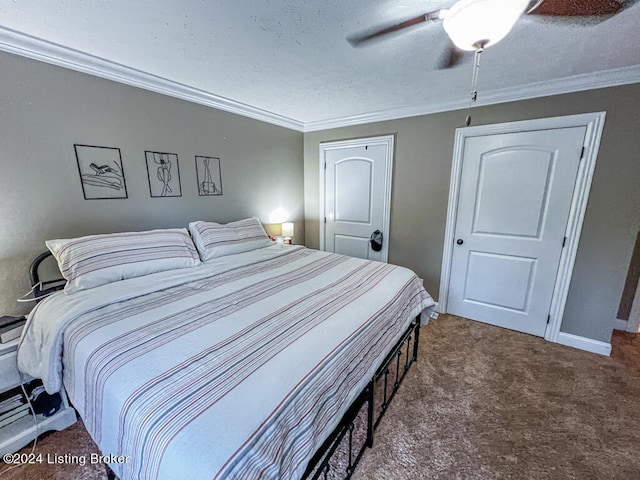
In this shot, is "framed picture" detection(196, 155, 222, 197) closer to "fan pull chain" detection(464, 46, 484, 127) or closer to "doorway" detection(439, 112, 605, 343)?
"fan pull chain" detection(464, 46, 484, 127)

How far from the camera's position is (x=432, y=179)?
9.33 ft

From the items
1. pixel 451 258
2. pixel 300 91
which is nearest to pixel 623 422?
pixel 451 258

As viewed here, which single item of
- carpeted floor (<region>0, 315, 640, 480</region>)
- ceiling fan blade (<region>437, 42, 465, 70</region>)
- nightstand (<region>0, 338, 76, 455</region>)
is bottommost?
carpeted floor (<region>0, 315, 640, 480</region>)

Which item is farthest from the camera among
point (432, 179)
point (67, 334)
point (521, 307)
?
point (432, 179)

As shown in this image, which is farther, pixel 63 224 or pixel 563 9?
pixel 63 224

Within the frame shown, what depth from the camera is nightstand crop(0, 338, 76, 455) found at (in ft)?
4.45

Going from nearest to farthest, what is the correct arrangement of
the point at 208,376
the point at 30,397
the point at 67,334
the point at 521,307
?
the point at 208,376
the point at 67,334
the point at 30,397
the point at 521,307

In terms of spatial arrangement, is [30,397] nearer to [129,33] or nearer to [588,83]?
[129,33]

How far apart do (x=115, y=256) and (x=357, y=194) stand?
8.47 ft

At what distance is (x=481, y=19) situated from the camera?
3.42ft

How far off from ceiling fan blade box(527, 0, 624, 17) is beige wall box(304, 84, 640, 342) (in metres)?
1.11

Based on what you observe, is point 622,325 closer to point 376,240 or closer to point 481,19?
point 376,240

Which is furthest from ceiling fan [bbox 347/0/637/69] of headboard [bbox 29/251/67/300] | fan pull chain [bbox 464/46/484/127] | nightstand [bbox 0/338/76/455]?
nightstand [bbox 0/338/76/455]

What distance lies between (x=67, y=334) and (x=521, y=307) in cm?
347
